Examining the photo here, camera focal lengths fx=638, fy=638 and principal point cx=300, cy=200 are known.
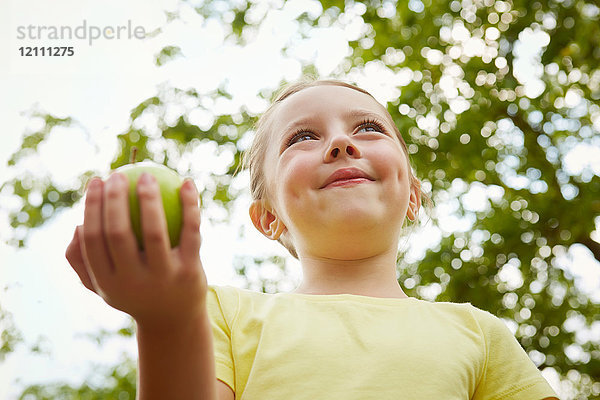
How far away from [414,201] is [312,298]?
29.6 inches

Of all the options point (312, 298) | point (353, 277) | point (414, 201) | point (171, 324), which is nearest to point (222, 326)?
point (312, 298)

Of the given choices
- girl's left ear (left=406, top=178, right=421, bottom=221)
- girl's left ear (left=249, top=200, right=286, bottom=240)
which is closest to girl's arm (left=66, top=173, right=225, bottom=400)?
girl's left ear (left=249, top=200, right=286, bottom=240)

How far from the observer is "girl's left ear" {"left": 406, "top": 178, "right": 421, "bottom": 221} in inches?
82.9

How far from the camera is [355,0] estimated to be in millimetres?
6230

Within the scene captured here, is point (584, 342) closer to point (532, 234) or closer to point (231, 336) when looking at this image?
point (532, 234)

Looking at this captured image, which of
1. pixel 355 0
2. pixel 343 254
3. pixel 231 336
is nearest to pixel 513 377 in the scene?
pixel 343 254

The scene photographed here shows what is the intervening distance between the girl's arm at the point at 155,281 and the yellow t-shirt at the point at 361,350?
37 cm

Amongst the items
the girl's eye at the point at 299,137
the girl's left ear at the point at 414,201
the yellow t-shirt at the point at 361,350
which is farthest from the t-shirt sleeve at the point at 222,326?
the girl's left ear at the point at 414,201

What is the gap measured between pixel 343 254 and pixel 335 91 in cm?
49

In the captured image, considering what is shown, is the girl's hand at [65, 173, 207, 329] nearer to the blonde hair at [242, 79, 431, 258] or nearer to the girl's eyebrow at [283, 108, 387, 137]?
the girl's eyebrow at [283, 108, 387, 137]

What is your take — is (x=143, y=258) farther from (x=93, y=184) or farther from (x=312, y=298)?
(x=312, y=298)

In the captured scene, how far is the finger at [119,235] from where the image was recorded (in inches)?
33.9

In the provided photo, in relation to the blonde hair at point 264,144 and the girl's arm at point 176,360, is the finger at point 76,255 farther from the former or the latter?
the blonde hair at point 264,144

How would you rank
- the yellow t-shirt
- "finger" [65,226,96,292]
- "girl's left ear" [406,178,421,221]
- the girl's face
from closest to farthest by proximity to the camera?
"finger" [65,226,96,292], the yellow t-shirt, the girl's face, "girl's left ear" [406,178,421,221]
